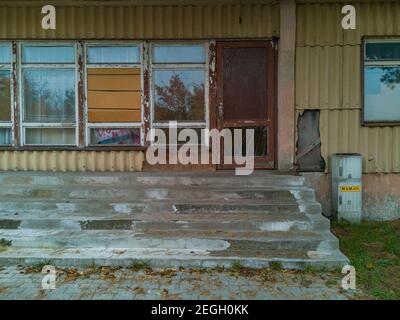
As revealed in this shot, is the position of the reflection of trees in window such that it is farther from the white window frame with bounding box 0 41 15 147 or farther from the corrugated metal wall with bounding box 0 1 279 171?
the white window frame with bounding box 0 41 15 147

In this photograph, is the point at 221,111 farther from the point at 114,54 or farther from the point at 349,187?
the point at 349,187

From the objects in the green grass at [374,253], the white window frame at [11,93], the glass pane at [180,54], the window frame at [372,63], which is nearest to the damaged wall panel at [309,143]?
the window frame at [372,63]

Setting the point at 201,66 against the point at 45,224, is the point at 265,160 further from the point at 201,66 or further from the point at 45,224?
the point at 45,224

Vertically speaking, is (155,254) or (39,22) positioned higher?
(39,22)

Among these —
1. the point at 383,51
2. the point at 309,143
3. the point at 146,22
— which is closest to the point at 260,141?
the point at 309,143

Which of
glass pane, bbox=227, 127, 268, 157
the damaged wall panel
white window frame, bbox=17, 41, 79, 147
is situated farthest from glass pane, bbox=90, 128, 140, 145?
the damaged wall panel

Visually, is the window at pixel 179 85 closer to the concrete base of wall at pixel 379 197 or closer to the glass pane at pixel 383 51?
the concrete base of wall at pixel 379 197

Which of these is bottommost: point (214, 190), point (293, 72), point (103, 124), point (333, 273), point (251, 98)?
point (333, 273)

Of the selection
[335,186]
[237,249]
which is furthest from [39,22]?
[335,186]

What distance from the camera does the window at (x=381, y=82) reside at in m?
6.79

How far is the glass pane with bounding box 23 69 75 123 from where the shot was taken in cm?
707

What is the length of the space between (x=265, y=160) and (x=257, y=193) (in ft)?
4.59

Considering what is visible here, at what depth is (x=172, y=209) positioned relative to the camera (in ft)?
18.0

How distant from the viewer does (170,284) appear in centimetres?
400
